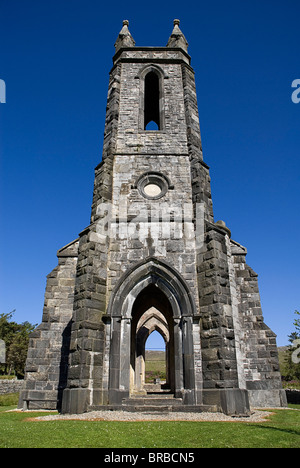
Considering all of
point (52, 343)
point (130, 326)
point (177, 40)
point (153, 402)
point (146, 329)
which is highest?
point (177, 40)

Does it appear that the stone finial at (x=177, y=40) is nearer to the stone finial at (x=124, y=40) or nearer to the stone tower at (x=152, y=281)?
the stone tower at (x=152, y=281)

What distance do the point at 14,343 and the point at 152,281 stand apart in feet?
85.2

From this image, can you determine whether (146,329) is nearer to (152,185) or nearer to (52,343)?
(52,343)

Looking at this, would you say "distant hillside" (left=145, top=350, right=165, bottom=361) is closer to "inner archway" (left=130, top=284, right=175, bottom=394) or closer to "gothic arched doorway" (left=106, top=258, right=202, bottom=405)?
"inner archway" (left=130, top=284, right=175, bottom=394)

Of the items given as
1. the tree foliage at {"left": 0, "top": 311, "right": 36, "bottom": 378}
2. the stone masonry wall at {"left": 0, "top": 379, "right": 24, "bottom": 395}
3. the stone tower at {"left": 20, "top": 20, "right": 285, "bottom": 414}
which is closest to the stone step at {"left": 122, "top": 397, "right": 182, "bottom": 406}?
the stone tower at {"left": 20, "top": 20, "right": 285, "bottom": 414}

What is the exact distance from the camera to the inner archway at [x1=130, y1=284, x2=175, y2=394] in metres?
13.0

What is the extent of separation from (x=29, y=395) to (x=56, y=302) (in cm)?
327

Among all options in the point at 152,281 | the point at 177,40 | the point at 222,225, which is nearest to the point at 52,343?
the point at 152,281

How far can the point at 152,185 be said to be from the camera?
40.3ft

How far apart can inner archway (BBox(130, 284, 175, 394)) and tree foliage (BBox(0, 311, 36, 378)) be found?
59.9 ft

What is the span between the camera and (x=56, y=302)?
12.8 metres

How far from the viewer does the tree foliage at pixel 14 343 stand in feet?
101
